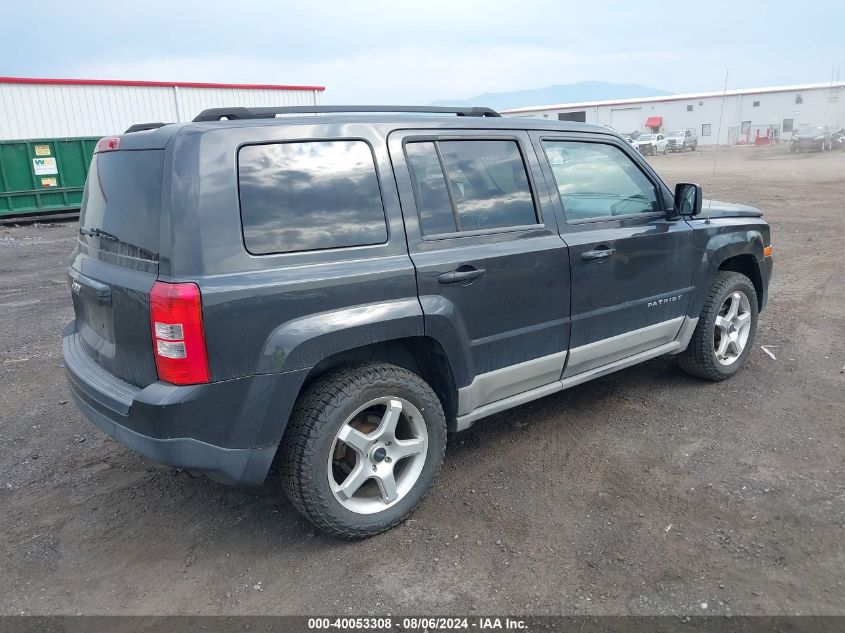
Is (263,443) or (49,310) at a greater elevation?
(263,443)

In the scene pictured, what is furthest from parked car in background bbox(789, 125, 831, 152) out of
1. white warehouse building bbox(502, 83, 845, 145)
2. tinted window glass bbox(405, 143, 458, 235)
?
tinted window glass bbox(405, 143, 458, 235)

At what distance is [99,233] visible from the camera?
10.6 ft

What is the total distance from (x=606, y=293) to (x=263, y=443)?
7.24 feet

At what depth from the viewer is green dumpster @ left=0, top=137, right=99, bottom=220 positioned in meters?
16.7

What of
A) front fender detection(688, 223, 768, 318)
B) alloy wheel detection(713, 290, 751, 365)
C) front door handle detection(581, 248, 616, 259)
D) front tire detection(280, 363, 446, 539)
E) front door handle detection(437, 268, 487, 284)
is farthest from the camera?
alloy wheel detection(713, 290, 751, 365)

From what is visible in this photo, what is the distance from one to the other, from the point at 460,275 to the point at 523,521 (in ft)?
4.08

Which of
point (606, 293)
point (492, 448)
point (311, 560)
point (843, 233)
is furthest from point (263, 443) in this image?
point (843, 233)

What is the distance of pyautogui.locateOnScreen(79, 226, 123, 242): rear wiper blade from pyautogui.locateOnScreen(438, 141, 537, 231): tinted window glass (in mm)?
1603

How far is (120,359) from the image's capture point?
2.99m

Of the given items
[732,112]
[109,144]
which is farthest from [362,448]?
[732,112]

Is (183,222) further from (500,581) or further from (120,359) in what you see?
(500,581)

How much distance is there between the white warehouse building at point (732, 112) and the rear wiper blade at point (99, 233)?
144 feet

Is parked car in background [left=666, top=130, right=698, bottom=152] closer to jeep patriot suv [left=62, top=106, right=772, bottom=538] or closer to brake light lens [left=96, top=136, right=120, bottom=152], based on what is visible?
jeep patriot suv [left=62, top=106, right=772, bottom=538]

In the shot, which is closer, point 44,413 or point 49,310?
point 44,413
